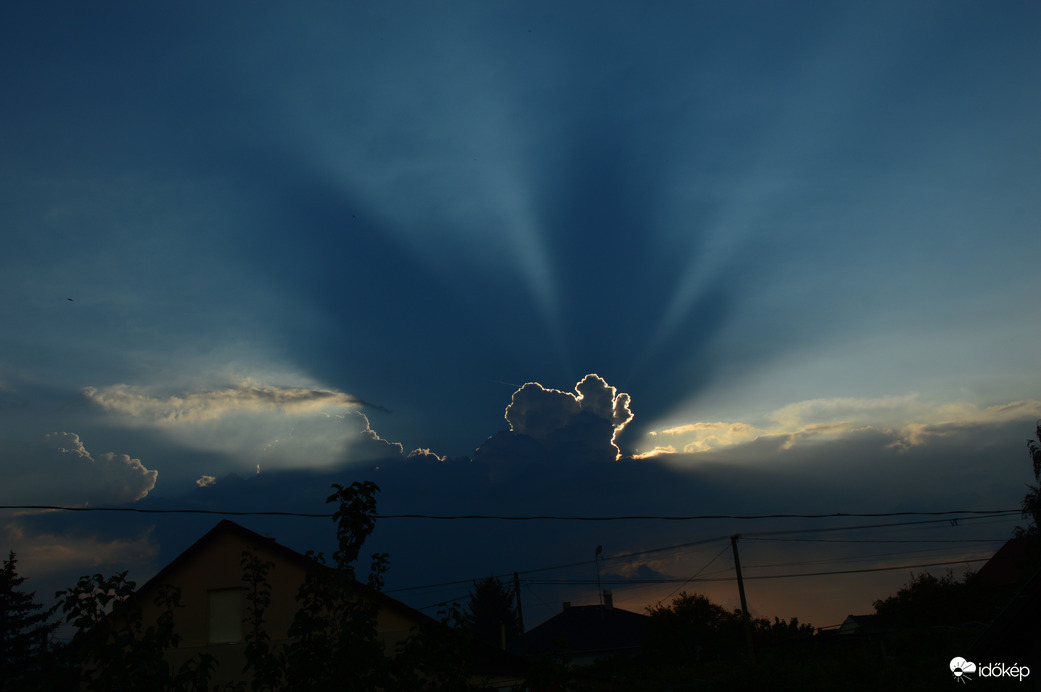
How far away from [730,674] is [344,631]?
22608 mm

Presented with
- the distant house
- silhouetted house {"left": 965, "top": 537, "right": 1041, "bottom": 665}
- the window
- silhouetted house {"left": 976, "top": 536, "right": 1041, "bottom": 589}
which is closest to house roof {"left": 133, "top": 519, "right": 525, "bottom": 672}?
the distant house

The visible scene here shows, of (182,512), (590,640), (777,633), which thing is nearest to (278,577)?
(182,512)

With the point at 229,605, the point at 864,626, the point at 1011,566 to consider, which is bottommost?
the point at 864,626

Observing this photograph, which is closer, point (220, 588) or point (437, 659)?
point (437, 659)

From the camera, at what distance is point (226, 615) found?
23.8m

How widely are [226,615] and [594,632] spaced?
49.8m

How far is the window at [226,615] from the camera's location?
76.9ft

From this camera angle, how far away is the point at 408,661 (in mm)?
7699

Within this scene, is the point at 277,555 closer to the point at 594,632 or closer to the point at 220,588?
the point at 220,588

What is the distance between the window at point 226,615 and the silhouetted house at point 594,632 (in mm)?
41612

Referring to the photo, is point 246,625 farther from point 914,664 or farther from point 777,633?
point 777,633

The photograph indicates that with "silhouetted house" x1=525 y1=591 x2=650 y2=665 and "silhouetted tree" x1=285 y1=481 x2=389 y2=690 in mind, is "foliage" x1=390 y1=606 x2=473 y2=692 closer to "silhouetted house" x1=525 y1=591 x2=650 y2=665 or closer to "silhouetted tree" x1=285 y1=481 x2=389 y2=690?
"silhouetted tree" x1=285 y1=481 x2=389 y2=690

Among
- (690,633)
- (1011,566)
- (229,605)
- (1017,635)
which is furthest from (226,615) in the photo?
(1011,566)

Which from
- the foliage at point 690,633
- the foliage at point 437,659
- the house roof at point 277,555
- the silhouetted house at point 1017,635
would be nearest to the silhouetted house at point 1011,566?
the foliage at point 690,633
